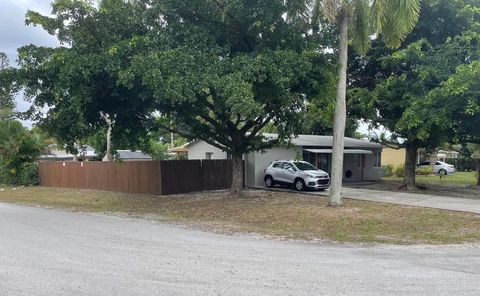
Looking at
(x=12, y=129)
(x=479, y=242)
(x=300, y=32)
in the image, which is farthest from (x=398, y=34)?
(x=12, y=129)

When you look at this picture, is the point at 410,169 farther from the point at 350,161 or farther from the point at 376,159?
the point at 376,159

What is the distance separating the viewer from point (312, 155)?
30516mm

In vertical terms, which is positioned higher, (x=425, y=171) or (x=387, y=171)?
(x=425, y=171)

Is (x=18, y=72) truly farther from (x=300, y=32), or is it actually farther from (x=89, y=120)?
(x=300, y=32)

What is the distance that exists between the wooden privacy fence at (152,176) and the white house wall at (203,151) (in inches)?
87.3

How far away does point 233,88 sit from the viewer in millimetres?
13555

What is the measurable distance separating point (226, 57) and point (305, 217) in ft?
19.4

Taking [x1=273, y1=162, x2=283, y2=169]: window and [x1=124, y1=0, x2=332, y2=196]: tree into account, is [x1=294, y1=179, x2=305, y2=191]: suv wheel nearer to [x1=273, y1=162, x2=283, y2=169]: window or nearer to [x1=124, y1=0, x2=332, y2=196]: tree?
[x1=273, y1=162, x2=283, y2=169]: window

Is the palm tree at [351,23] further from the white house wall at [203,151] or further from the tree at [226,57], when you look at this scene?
the white house wall at [203,151]

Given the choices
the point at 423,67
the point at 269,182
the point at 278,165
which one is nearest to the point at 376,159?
the point at 278,165

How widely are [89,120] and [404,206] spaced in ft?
42.3

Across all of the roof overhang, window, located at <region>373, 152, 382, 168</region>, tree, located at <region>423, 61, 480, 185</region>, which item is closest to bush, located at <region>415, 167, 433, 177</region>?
window, located at <region>373, 152, 382, 168</region>

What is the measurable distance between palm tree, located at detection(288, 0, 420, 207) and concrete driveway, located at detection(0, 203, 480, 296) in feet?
20.7

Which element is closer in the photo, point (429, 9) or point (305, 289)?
point (305, 289)
